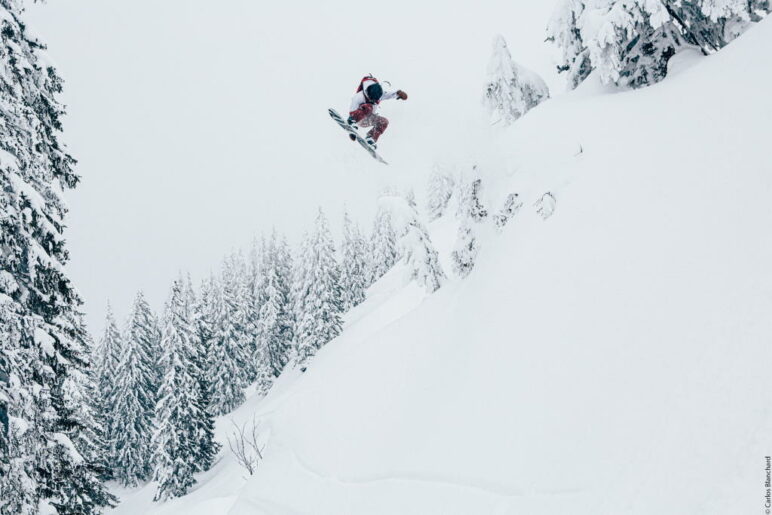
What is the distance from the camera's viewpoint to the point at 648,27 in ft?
36.6

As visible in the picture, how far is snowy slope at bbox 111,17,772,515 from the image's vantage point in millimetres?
4469

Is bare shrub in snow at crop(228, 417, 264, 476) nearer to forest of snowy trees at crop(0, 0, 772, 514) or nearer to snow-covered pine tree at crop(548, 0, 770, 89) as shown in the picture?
forest of snowy trees at crop(0, 0, 772, 514)

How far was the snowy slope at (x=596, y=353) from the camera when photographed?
447 centimetres

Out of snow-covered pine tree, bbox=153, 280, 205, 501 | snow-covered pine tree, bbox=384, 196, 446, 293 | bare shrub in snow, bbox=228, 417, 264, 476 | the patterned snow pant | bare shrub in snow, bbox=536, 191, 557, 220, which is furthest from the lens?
snow-covered pine tree, bbox=153, 280, 205, 501

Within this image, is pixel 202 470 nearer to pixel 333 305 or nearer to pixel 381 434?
pixel 333 305

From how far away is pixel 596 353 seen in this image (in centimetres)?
577

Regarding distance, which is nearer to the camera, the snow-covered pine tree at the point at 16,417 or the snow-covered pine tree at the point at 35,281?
the snow-covered pine tree at the point at 16,417

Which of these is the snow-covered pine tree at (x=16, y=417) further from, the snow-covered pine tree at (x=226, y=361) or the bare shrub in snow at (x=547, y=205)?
the snow-covered pine tree at (x=226, y=361)

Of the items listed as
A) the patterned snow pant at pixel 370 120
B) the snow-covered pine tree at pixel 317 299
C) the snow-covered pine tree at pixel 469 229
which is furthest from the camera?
the snow-covered pine tree at pixel 317 299

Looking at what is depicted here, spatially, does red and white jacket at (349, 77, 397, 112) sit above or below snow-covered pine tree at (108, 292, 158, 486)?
above

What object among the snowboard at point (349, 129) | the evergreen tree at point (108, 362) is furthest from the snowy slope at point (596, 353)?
the evergreen tree at point (108, 362)

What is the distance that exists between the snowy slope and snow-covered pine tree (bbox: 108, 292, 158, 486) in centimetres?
2896

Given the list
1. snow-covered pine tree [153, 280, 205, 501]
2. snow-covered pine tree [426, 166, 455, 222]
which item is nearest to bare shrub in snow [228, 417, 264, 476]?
snow-covered pine tree [153, 280, 205, 501]

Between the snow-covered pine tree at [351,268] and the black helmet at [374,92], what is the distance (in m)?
36.1
